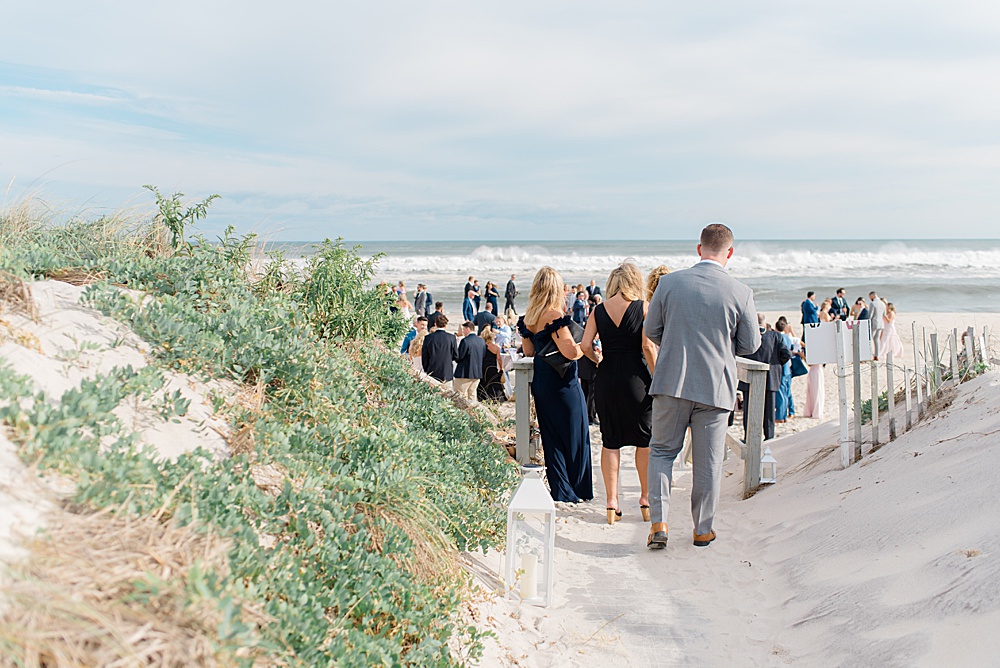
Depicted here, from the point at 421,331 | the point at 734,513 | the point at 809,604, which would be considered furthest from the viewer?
the point at 421,331

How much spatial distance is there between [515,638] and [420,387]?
2592 millimetres

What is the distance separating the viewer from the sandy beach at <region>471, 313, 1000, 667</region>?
3.07 meters

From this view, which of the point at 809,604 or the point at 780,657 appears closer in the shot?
the point at 780,657

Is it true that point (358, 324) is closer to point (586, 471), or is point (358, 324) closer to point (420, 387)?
point (420, 387)

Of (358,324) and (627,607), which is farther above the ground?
(358,324)

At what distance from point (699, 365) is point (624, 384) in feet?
2.59

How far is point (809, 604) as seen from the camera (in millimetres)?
3607

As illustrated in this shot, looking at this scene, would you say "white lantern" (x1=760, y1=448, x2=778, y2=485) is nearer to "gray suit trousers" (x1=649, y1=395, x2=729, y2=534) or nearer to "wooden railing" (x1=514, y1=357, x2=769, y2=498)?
"wooden railing" (x1=514, y1=357, x2=769, y2=498)

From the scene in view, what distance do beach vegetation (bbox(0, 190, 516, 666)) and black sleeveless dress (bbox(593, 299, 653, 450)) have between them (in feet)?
2.83

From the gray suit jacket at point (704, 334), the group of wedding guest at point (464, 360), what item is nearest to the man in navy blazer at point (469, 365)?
the group of wedding guest at point (464, 360)

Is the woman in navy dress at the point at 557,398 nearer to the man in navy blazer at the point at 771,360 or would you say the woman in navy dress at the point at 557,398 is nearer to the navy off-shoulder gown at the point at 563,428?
the navy off-shoulder gown at the point at 563,428

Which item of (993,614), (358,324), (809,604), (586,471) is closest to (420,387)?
(358,324)

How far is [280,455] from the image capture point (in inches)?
121

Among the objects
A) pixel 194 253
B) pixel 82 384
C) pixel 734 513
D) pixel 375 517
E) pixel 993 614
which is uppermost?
pixel 194 253
